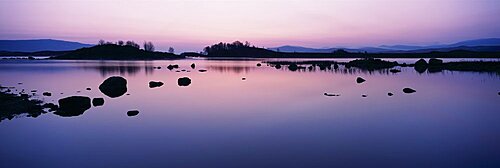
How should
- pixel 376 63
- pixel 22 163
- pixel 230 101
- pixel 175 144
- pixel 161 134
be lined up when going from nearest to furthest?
pixel 22 163 < pixel 175 144 < pixel 161 134 < pixel 230 101 < pixel 376 63

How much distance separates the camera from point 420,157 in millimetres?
8742

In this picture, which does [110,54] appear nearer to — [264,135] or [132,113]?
[132,113]

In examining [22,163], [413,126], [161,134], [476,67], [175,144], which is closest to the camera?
[22,163]

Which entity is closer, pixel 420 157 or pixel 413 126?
pixel 420 157

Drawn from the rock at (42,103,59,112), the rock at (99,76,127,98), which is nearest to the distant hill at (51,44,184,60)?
the rock at (99,76,127,98)

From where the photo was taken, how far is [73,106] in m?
16.3

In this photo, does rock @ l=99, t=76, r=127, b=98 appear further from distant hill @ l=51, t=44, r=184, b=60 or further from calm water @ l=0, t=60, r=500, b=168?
distant hill @ l=51, t=44, r=184, b=60

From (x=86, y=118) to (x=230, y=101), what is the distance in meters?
7.50

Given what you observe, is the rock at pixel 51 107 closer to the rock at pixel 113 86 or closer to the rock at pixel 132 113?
the rock at pixel 132 113

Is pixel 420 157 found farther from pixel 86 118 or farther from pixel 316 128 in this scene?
pixel 86 118

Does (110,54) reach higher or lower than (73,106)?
higher

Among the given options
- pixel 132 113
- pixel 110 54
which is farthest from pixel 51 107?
pixel 110 54

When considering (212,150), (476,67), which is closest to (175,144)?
(212,150)

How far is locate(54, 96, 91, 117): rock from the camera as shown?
1518 centimetres
